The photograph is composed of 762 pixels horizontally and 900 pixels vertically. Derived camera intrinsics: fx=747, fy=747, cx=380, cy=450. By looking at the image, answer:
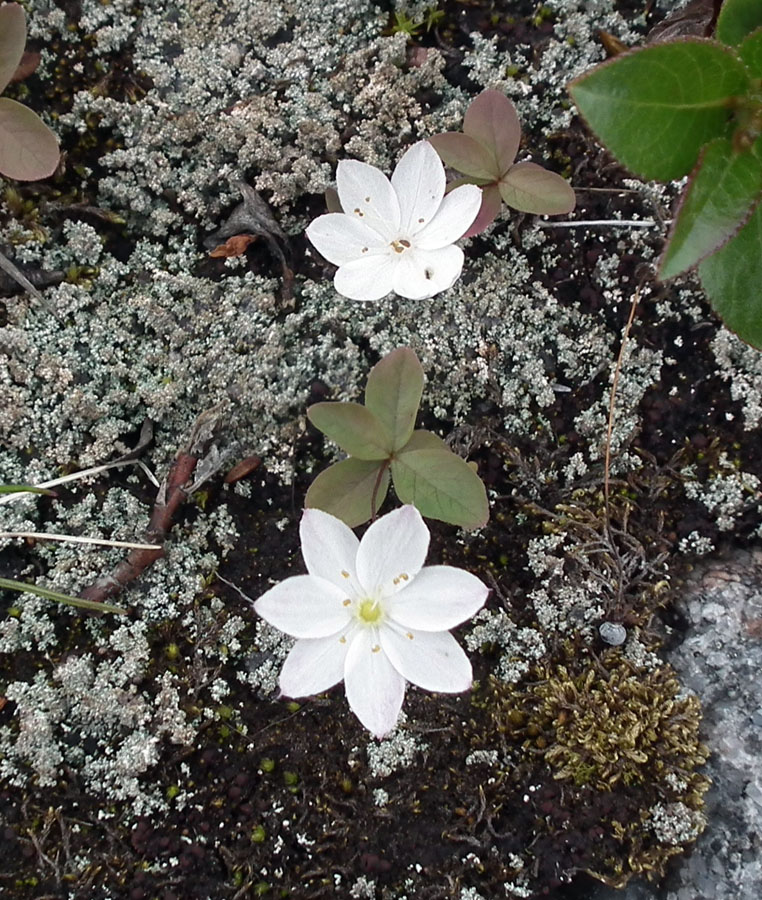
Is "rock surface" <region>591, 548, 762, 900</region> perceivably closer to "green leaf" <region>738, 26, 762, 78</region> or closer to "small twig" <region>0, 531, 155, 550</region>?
"green leaf" <region>738, 26, 762, 78</region>

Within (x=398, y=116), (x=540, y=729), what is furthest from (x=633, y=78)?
(x=540, y=729)

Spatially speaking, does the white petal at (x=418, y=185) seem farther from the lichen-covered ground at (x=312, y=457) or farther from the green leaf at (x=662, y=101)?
the green leaf at (x=662, y=101)

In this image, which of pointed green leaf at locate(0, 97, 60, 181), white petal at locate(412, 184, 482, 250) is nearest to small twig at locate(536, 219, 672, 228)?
white petal at locate(412, 184, 482, 250)

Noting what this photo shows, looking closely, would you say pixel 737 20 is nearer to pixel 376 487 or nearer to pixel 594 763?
pixel 376 487

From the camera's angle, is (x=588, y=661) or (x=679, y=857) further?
(x=588, y=661)

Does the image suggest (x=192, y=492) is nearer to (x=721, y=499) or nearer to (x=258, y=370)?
(x=258, y=370)

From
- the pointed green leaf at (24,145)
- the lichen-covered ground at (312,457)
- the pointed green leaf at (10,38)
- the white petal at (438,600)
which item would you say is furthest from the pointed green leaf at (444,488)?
the pointed green leaf at (10,38)
